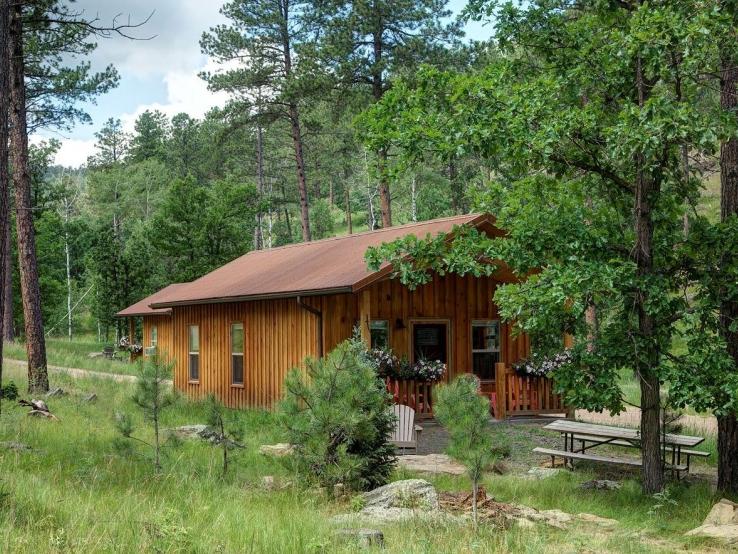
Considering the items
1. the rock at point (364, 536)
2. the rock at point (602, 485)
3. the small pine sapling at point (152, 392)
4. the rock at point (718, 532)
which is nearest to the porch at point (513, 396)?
the rock at point (602, 485)

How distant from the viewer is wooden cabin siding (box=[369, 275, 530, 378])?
16938 mm

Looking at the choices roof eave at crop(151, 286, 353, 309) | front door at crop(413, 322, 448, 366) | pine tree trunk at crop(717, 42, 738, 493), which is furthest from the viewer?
front door at crop(413, 322, 448, 366)

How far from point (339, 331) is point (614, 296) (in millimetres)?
7593

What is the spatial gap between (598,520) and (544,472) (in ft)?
11.0

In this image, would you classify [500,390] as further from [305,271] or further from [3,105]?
[3,105]

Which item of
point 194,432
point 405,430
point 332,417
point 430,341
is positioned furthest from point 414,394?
point 332,417

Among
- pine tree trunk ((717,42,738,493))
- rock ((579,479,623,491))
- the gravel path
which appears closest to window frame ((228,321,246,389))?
the gravel path

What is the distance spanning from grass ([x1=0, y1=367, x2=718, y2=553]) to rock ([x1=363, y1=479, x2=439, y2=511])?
324 millimetres

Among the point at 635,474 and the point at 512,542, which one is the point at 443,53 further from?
the point at 512,542

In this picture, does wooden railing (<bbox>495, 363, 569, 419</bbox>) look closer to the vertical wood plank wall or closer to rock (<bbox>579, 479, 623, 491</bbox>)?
the vertical wood plank wall

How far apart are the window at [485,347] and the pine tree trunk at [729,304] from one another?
8095 mm

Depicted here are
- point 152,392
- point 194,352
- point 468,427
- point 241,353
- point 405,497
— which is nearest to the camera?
point 468,427

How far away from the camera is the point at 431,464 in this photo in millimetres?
11766

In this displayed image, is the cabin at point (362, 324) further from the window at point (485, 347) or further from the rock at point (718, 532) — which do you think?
the rock at point (718, 532)
